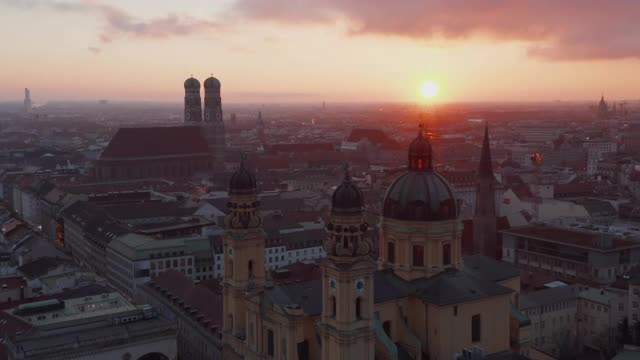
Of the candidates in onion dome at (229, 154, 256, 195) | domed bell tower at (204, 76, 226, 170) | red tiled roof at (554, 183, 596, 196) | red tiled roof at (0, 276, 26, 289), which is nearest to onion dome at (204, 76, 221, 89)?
domed bell tower at (204, 76, 226, 170)

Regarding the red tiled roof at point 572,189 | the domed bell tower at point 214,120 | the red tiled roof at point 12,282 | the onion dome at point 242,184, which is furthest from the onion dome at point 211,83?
the onion dome at point 242,184

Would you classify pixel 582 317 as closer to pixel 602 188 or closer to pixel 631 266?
pixel 631 266

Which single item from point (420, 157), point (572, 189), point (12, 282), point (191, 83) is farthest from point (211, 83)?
point (420, 157)

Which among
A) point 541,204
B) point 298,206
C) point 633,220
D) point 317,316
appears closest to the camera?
point 317,316

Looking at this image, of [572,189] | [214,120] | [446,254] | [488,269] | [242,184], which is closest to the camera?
[446,254]

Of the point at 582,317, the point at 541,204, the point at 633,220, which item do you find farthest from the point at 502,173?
the point at 582,317

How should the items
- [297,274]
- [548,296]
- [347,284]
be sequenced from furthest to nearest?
[297,274] < [548,296] < [347,284]

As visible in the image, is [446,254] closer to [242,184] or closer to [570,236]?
[242,184]
